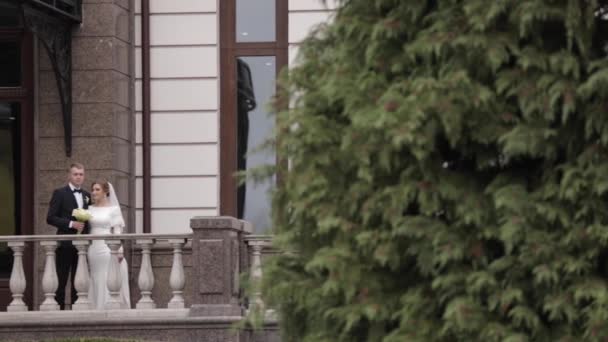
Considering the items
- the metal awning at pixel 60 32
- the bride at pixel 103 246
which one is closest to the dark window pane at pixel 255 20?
the metal awning at pixel 60 32

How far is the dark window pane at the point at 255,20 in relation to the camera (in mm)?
19234

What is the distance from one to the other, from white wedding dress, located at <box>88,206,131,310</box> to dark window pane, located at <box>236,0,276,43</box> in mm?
3386

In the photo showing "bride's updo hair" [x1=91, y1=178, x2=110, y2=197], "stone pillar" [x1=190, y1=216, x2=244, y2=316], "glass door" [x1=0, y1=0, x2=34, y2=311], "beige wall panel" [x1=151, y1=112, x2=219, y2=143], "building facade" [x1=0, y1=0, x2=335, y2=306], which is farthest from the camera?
"beige wall panel" [x1=151, y1=112, x2=219, y2=143]

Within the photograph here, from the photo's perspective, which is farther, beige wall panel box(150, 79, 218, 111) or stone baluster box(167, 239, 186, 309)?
beige wall panel box(150, 79, 218, 111)

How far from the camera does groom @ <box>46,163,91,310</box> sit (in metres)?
16.6

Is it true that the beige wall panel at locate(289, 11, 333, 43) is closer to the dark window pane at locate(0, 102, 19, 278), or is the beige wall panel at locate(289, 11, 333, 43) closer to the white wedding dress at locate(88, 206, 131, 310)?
the dark window pane at locate(0, 102, 19, 278)

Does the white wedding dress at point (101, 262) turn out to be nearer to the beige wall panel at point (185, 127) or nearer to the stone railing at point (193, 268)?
the stone railing at point (193, 268)

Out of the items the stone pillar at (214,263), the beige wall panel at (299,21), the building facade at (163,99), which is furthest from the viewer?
the beige wall panel at (299,21)

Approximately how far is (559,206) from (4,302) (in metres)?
12.5

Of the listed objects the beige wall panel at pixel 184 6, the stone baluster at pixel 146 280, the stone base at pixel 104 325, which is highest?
the beige wall panel at pixel 184 6

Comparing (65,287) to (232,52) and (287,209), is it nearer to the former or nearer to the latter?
(232,52)

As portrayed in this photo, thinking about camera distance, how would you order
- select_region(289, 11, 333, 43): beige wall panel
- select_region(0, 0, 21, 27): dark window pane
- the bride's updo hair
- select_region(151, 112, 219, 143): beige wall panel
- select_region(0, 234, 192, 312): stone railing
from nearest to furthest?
select_region(0, 234, 192, 312): stone railing
the bride's updo hair
select_region(0, 0, 21, 27): dark window pane
select_region(289, 11, 333, 43): beige wall panel
select_region(151, 112, 219, 143): beige wall panel

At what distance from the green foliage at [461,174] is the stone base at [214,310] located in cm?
878

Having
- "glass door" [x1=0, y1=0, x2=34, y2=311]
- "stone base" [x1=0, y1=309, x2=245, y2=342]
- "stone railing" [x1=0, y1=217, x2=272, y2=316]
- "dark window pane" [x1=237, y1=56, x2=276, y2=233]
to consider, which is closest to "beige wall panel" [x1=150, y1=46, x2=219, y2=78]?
"dark window pane" [x1=237, y1=56, x2=276, y2=233]
